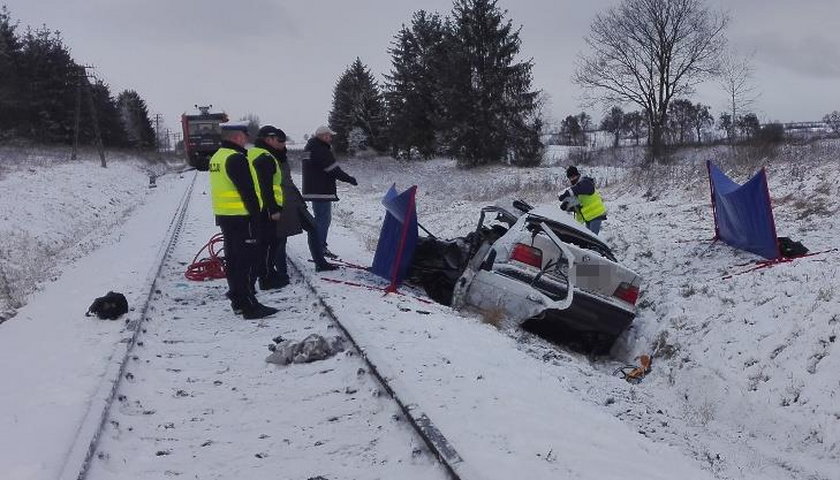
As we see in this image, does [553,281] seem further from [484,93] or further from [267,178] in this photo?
[484,93]

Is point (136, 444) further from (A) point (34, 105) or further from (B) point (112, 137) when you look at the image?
(B) point (112, 137)

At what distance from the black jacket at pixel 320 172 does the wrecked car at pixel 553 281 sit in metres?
2.74

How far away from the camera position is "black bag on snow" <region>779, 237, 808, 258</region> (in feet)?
23.4

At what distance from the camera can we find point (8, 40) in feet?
186

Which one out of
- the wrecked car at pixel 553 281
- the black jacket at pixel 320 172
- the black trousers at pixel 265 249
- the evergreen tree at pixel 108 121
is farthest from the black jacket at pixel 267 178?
the evergreen tree at pixel 108 121

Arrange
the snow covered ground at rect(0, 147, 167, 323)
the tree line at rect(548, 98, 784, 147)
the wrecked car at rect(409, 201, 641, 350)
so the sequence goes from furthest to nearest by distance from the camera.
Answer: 1. the tree line at rect(548, 98, 784, 147)
2. the snow covered ground at rect(0, 147, 167, 323)
3. the wrecked car at rect(409, 201, 641, 350)

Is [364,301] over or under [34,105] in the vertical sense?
under

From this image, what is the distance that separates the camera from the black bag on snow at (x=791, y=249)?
7121 millimetres

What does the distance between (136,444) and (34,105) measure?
61216mm

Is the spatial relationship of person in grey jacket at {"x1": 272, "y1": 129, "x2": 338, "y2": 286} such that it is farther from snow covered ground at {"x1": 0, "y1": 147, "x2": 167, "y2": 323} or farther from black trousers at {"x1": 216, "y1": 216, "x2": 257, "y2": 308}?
snow covered ground at {"x1": 0, "y1": 147, "x2": 167, "y2": 323}

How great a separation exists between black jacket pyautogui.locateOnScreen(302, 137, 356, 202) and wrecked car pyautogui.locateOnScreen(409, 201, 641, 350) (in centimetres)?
274

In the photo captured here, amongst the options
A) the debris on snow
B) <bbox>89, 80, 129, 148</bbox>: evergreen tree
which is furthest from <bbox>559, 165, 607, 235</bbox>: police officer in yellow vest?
<bbox>89, 80, 129, 148</bbox>: evergreen tree

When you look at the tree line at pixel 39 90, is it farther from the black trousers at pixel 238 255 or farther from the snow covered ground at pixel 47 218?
the black trousers at pixel 238 255

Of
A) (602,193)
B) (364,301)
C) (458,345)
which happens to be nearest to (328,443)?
(458,345)
